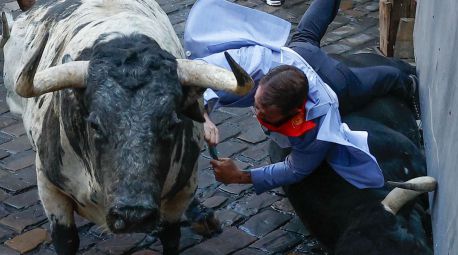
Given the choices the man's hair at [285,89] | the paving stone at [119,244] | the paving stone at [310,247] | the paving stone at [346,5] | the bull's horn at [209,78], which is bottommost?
the paving stone at [346,5]

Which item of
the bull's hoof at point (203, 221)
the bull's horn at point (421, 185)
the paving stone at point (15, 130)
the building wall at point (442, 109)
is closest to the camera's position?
the building wall at point (442, 109)

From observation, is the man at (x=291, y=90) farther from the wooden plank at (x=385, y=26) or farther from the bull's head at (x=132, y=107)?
the wooden plank at (x=385, y=26)

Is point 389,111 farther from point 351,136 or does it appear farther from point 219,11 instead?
point 219,11

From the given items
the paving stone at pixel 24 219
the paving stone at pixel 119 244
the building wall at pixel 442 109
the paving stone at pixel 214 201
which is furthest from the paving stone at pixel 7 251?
the building wall at pixel 442 109

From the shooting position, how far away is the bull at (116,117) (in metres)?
4.30

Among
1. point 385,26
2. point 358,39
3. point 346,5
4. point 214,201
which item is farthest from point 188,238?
point 346,5

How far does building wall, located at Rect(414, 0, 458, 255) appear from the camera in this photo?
4.66m

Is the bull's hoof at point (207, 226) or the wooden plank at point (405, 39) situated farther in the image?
the wooden plank at point (405, 39)

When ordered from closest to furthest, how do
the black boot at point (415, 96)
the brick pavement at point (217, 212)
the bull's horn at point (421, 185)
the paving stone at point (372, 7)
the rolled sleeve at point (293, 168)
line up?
the bull's horn at point (421, 185)
the rolled sleeve at point (293, 168)
the brick pavement at point (217, 212)
the black boot at point (415, 96)
the paving stone at point (372, 7)

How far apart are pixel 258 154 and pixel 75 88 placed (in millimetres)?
2542

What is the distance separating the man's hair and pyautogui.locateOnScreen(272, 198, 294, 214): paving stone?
1.35 m

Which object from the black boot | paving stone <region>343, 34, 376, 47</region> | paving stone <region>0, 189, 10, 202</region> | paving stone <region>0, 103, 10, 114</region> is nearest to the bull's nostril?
paving stone <region>0, 189, 10, 202</region>

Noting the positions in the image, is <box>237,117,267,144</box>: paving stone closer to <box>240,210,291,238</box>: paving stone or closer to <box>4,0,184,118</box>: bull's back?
<box>240,210,291,238</box>: paving stone

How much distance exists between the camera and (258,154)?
269 inches
